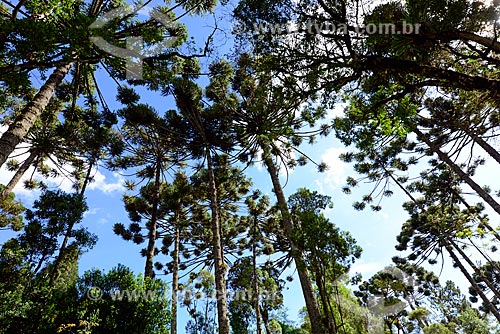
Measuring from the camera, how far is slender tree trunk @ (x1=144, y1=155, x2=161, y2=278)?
10039 millimetres

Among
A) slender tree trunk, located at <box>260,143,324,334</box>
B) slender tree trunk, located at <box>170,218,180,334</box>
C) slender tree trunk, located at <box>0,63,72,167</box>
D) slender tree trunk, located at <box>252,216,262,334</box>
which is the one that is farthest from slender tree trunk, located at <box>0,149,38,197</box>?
slender tree trunk, located at <box>252,216,262,334</box>

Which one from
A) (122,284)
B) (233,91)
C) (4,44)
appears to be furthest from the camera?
(233,91)

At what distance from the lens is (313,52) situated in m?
5.80

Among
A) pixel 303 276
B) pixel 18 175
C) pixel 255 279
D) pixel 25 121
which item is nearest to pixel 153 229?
pixel 18 175

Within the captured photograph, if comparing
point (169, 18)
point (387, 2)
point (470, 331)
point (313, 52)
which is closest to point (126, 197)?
point (169, 18)

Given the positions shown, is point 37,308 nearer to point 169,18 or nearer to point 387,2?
point 169,18

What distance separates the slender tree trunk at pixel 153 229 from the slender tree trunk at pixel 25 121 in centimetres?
644

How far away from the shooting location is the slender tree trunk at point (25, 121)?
15.2 feet

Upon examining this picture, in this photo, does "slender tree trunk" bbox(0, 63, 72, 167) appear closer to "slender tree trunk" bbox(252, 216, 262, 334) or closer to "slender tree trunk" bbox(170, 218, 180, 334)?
"slender tree trunk" bbox(170, 218, 180, 334)

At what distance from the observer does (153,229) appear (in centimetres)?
1118

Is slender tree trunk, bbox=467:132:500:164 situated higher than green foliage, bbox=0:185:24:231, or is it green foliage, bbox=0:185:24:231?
green foliage, bbox=0:185:24:231

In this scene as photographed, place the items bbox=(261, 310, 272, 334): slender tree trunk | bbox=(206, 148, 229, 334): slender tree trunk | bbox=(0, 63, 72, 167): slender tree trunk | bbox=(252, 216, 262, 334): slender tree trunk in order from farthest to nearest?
bbox=(261, 310, 272, 334): slender tree trunk < bbox=(252, 216, 262, 334): slender tree trunk < bbox=(206, 148, 229, 334): slender tree trunk < bbox=(0, 63, 72, 167): slender tree trunk

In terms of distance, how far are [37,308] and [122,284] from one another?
197cm

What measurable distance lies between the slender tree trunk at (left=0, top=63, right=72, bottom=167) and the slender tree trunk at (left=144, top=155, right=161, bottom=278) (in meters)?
6.44
